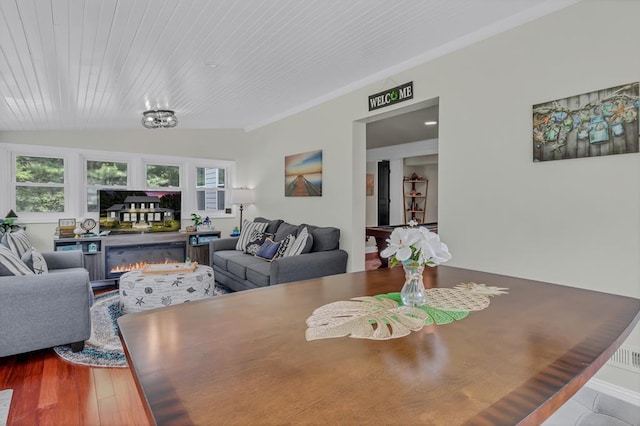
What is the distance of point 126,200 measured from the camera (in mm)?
5426

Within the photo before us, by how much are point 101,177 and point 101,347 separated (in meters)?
3.37

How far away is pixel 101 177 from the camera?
5.44 m

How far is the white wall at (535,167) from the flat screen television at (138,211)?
413cm

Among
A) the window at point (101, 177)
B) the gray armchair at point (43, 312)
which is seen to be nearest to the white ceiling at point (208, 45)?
the window at point (101, 177)

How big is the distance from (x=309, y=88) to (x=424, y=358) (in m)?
3.79

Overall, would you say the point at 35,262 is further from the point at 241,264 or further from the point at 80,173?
the point at 80,173

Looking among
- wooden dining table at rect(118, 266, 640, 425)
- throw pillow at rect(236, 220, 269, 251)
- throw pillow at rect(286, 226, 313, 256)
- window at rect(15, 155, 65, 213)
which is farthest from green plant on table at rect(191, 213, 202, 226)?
wooden dining table at rect(118, 266, 640, 425)

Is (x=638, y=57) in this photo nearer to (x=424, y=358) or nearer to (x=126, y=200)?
(x=424, y=358)

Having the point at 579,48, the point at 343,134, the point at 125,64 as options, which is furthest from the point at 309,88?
the point at 579,48

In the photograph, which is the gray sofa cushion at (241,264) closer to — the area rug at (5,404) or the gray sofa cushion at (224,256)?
the gray sofa cushion at (224,256)

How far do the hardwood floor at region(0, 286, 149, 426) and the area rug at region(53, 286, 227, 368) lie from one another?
7 centimetres

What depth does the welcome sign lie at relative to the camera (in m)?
3.44

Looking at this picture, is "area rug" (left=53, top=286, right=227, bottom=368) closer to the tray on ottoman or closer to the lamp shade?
the tray on ottoman

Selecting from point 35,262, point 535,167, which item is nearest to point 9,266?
point 35,262
